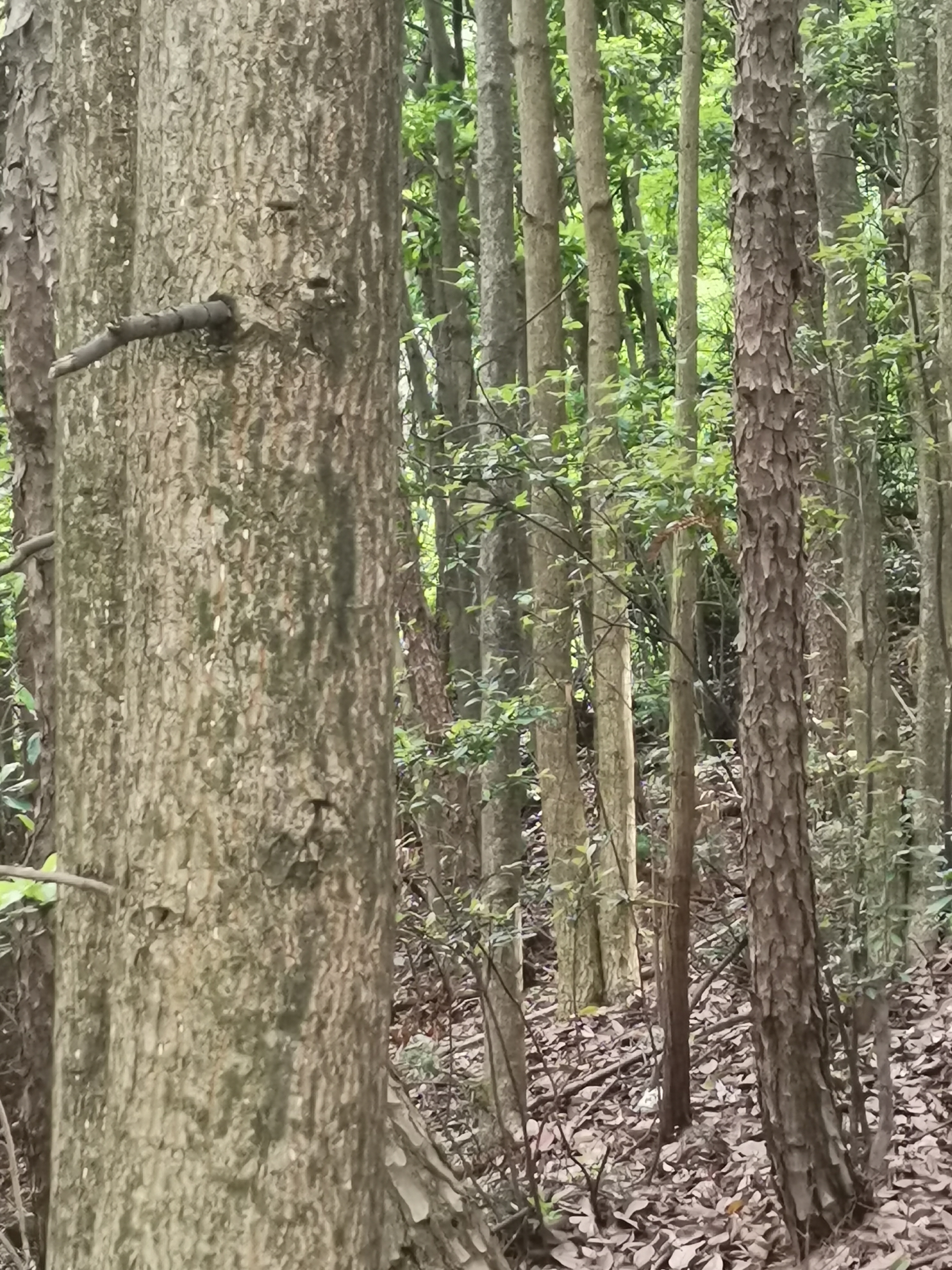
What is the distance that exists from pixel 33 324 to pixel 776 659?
305 cm

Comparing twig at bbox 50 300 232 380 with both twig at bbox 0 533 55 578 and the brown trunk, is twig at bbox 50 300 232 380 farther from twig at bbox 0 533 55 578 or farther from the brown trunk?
the brown trunk

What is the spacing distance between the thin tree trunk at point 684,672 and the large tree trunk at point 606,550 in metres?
0.39

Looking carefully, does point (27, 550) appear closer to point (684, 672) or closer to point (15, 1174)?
point (15, 1174)

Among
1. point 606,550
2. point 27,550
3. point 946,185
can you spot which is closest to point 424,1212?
point 27,550

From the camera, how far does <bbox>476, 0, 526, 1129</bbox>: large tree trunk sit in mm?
6504

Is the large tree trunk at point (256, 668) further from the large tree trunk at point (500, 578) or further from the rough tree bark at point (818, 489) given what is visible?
the rough tree bark at point (818, 489)

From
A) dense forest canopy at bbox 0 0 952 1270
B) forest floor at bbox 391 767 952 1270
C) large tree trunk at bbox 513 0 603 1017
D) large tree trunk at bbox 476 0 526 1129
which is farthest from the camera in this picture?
large tree trunk at bbox 513 0 603 1017

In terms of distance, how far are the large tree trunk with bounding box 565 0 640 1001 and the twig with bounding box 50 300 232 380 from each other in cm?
487

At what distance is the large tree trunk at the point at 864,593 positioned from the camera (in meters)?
7.22

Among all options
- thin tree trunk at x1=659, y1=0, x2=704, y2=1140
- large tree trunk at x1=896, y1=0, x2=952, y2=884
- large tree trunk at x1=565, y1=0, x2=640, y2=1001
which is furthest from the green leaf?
large tree trunk at x1=896, y1=0, x2=952, y2=884

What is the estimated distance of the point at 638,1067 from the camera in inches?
296

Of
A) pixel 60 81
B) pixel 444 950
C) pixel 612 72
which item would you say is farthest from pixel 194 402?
pixel 612 72

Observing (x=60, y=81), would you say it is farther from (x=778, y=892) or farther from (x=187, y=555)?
(x=778, y=892)

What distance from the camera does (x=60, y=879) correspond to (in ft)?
6.26
